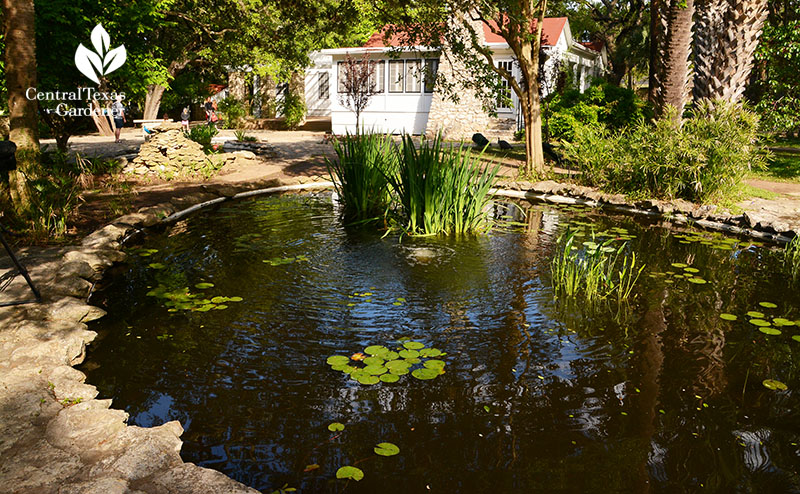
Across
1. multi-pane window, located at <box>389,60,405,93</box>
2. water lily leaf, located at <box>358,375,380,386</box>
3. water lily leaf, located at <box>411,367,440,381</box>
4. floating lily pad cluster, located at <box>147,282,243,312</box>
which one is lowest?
water lily leaf, located at <box>358,375,380,386</box>

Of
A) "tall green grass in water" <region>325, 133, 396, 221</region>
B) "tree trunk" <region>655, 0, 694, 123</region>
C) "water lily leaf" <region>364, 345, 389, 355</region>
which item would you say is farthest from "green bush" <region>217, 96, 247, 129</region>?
"water lily leaf" <region>364, 345, 389, 355</region>

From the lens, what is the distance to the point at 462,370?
431 cm

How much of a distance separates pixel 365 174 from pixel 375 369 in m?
4.50

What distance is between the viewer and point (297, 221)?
887 cm

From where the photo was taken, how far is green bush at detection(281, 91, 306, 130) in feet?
94.0

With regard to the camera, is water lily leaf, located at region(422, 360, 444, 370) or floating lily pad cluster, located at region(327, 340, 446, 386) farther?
water lily leaf, located at region(422, 360, 444, 370)

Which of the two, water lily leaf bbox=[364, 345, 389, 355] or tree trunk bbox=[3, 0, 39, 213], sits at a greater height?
tree trunk bbox=[3, 0, 39, 213]

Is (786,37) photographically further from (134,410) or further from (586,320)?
(134,410)

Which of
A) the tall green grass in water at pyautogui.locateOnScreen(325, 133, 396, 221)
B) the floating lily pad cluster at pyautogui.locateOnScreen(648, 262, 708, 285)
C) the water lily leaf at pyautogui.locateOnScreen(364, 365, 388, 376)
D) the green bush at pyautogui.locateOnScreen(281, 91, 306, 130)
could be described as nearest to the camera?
the water lily leaf at pyautogui.locateOnScreen(364, 365, 388, 376)

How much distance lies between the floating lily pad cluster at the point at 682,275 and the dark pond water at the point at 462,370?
8 centimetres

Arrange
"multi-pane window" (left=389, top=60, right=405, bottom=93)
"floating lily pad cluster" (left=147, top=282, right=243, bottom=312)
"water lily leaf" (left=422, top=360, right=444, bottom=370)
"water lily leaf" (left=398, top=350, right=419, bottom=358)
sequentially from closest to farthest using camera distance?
"water lily leaf" (left=422, top=360, right=444, bottom=370) < "water lily leaf" (left=398, top=350, right=419, bottom=358) < "floating lily pad cluster" (left=147, top=282, right=243, bottom=312) < "multi-pane window" (left=389, top=60, right=405, bottom=93)

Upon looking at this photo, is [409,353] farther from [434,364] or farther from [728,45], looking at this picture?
[728,45]

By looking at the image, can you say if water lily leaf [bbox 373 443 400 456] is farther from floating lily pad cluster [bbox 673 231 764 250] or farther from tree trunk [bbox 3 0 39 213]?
tree trunk [bbox 3 0 39 213]

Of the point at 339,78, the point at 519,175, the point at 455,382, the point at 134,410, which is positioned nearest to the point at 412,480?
the point at 455,382
